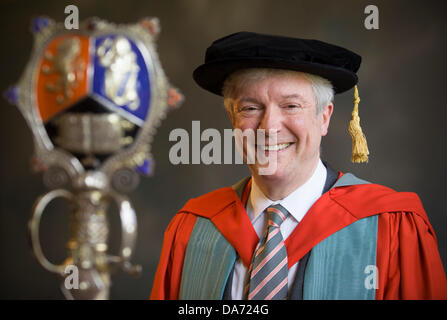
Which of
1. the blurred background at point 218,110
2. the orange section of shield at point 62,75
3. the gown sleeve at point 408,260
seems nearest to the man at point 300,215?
the gown sleeve at point 408,260

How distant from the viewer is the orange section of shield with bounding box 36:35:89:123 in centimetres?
205

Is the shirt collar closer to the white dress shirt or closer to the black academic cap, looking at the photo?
the white dress shirt

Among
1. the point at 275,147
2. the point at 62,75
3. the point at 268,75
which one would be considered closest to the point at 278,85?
the point at 268,75

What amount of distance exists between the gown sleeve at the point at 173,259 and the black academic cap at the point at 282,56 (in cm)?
48

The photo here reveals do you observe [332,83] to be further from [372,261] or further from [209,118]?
[209,118]

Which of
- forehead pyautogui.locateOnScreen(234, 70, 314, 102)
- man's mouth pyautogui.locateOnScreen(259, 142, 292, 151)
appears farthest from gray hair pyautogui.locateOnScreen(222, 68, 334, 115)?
man's mouth pyautogui.locateOnScreen(259, 142, 292, 151)

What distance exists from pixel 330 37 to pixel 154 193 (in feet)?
3.71

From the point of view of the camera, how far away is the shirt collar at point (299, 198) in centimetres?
134

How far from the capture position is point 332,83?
1354mm

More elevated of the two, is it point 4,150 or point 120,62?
point 120,62

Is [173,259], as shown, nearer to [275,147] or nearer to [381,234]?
[275,147]

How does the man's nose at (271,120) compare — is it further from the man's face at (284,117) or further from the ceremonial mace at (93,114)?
the ceremonial mace at (93,114)
